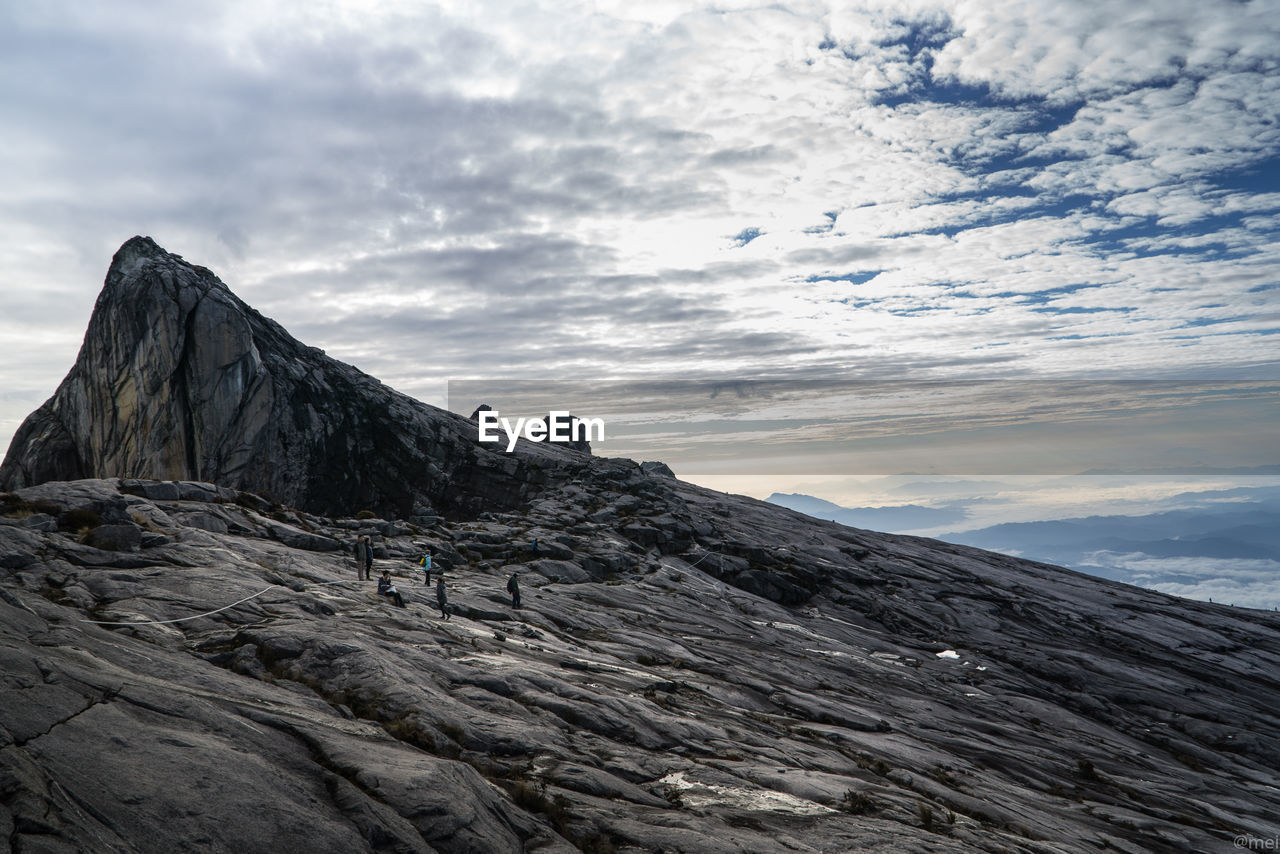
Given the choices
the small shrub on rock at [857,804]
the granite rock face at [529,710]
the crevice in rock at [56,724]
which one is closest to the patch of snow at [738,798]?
the granite rock face at [529,710]

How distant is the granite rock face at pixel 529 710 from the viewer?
42.4 ft

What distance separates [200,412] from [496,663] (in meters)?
59.1

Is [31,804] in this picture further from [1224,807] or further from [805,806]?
[1224,807]

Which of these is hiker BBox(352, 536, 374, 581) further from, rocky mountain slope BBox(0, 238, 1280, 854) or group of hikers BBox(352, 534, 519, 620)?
rocky mountain slope BBox(0, 238, 1280, 854)

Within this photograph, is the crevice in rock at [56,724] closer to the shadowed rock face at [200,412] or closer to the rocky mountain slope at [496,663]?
the rocky mountain slope at [496,663]

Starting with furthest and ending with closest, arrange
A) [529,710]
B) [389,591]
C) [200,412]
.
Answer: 1. [200,412]
2. [389,591]
3. [529,710]

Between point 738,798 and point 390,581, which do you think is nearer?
point 738,798

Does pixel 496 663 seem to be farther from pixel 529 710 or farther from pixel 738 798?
pixel 738 798

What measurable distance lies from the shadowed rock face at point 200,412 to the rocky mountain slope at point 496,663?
0.35m

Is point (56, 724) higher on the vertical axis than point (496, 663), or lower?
higher

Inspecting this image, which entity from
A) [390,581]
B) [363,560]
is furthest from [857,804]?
[363,560]

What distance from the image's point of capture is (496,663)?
2609cm

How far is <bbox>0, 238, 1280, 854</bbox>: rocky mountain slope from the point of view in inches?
538

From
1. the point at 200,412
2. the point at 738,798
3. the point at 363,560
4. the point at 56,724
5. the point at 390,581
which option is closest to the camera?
the point at 56,724
